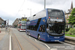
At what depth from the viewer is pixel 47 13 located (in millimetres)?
12398

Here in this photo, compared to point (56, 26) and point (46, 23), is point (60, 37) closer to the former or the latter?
point (56, 26)

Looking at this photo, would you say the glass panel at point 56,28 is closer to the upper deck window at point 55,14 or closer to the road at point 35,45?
the upper deck window at point 55,14

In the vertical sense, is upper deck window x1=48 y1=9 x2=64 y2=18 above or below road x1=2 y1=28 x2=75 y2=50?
above

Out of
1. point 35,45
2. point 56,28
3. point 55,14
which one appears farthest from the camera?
point 55,14

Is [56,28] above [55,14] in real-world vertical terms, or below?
below

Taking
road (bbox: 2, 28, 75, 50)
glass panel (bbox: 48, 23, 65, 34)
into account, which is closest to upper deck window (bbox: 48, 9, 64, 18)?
glass panel (bbox: 48, 23, 65, 34)

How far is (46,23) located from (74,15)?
38.4 meters

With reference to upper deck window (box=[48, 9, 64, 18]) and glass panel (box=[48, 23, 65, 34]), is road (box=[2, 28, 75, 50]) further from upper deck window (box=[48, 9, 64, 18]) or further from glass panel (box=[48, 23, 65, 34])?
upper deck window (box=[48, 9, 64, 18])

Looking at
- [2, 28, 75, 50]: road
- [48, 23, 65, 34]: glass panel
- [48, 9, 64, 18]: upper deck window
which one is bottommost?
[2, 28, 75, 50]: road

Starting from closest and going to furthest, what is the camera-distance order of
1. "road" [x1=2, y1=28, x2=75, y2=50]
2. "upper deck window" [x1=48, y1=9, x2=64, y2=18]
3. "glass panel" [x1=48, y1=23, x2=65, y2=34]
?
"road" [x1=2, y1=28, x2=75, y2=50], "glass panel" [x1=48, y1=23, x2=65, y2=34], "upper deck window" [x1=48, y1=9, x2=64, y2=18]

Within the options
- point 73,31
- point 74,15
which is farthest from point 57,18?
point 74,15

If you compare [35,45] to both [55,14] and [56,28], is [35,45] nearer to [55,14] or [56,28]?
[56,28]

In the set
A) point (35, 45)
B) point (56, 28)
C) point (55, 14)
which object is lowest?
point (35, 45)

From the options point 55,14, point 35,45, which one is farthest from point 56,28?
point 35,45
